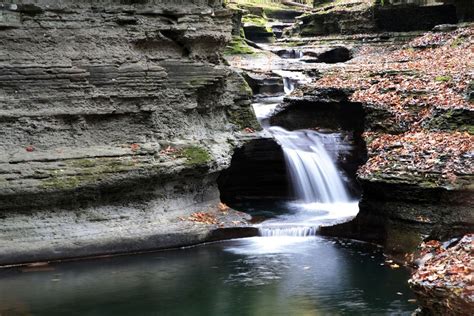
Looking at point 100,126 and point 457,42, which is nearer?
point 100,126

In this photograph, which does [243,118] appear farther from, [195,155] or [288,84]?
[288,84]

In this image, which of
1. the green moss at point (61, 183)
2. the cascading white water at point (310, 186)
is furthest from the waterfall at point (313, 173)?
the green moss at point (61, 183)

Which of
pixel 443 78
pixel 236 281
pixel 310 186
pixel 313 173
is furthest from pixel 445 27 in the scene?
pixel 236 281

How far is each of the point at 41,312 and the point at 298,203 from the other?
7411 mm

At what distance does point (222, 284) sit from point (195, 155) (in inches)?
134

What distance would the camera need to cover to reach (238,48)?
83.4 ft

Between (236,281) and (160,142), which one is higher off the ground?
(160,142)

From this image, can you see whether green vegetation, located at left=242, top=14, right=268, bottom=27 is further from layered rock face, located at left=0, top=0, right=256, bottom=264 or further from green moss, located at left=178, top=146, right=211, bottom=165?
green moss, located at left=178, top=146, right=211, bottom=165

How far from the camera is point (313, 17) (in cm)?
2989

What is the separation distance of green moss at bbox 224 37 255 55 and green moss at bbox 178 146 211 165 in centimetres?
1206

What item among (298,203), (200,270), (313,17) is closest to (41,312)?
(200,270)

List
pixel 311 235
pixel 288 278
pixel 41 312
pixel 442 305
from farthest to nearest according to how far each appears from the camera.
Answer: pixel 311 235
pixel 288 278
pixel 41 312
pixel 442 305

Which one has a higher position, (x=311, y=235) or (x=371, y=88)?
(x=371, y=88)

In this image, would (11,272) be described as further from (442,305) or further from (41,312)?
(442,305)
